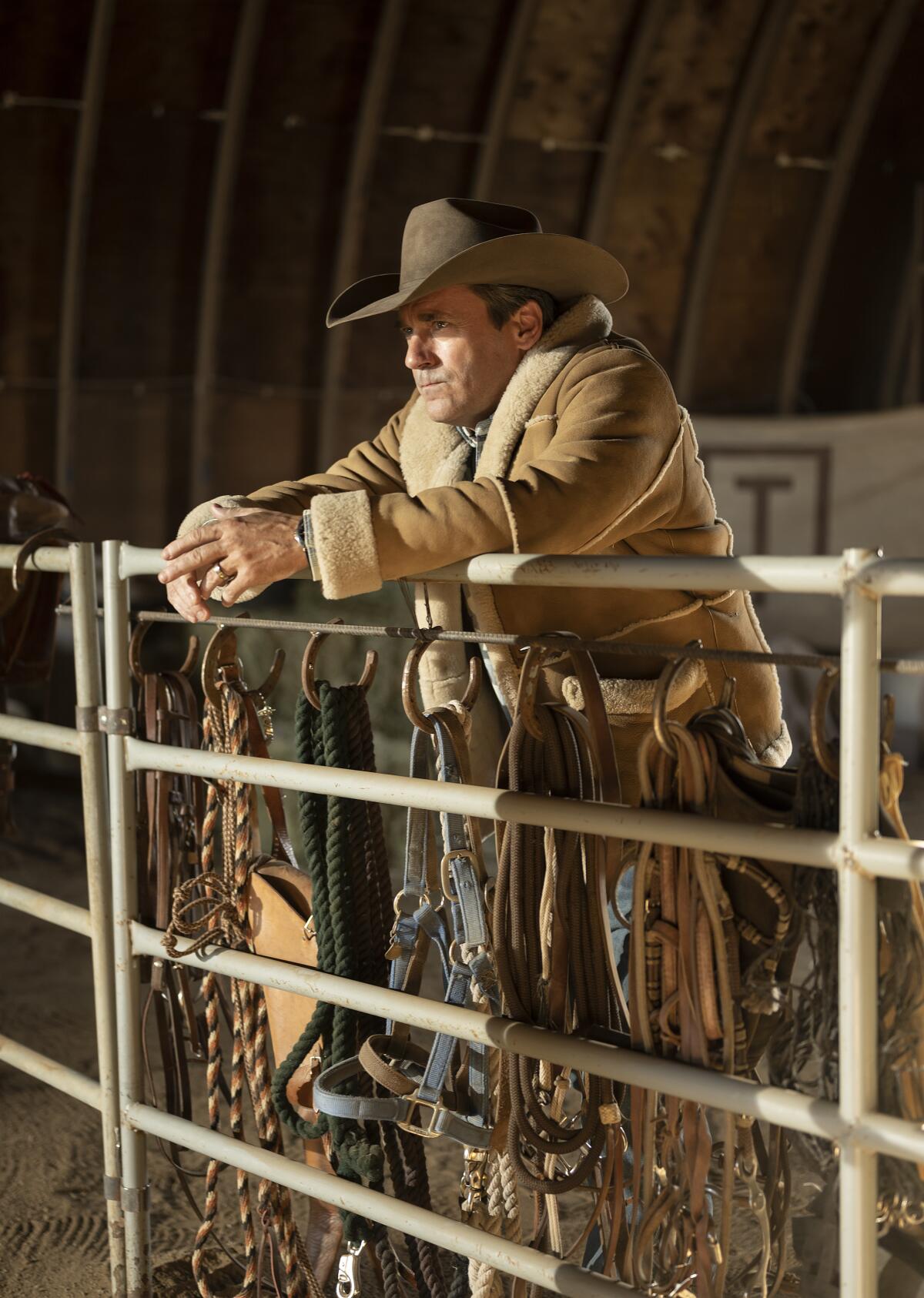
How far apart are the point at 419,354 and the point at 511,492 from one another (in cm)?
48

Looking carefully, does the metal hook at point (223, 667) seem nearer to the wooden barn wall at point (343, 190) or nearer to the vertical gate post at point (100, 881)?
the vertical gate post at point (100, 881)

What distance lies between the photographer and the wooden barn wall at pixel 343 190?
662 centimetres

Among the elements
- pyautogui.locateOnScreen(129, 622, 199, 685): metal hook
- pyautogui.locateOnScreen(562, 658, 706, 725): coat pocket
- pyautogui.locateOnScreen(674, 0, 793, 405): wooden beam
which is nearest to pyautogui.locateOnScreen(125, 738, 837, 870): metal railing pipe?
pyautogui.locateOnScreen(129, 622, 199, 685): metal hook

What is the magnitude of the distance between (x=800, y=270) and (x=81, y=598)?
639 cm

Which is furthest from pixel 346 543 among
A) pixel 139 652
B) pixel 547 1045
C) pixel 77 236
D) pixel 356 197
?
pixel 77 236

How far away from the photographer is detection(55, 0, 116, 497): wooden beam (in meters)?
6.36

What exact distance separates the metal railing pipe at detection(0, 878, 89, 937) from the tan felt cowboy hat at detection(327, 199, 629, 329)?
3.22 ft

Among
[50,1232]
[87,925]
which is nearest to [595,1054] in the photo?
[87,925]

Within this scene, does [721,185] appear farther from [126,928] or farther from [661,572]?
[661,572]

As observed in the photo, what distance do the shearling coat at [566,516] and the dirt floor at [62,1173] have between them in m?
0.81

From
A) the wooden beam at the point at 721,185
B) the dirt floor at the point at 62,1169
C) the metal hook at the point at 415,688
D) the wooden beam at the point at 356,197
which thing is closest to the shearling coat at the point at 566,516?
the metal hook at the point at 415,688

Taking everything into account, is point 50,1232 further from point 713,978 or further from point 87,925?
point 713,978

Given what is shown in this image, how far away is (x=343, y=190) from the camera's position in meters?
6.95

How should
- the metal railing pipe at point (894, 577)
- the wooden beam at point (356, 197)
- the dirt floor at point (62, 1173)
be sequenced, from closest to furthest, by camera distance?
the metal railing pipe at point (894, 577)
the dirt floor at point (62, 1173)
the wooden beam at point (356, 197)
